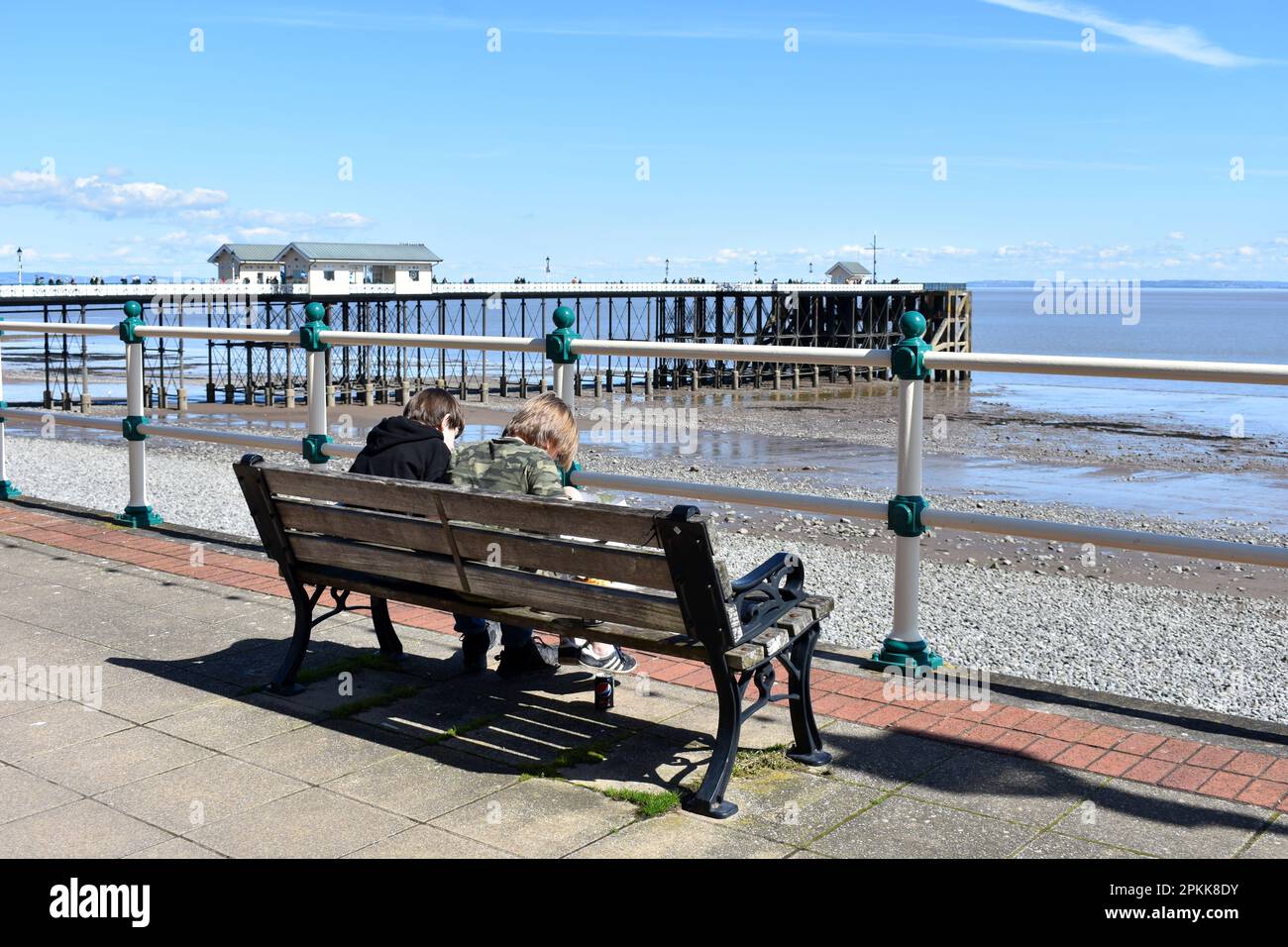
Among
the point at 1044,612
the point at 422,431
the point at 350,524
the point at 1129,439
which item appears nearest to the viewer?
the point at 350,524

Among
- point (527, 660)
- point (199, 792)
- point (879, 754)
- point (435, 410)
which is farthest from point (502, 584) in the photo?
point (879, 754)

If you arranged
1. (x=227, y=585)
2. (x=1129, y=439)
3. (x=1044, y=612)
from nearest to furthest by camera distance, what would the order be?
(x=227, y=585), (x=1044, y=612), (x=1129, y=439)

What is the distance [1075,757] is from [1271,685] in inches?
188

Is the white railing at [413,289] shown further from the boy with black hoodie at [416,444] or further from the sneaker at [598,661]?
the sneaker at [598,661]

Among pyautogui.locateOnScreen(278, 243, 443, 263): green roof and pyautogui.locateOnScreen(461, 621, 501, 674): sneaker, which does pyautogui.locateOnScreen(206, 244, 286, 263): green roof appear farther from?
pyautogui.locateOnScreen(461, 621, 501, 674): sneaker

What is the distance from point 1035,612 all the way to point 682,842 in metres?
7.42

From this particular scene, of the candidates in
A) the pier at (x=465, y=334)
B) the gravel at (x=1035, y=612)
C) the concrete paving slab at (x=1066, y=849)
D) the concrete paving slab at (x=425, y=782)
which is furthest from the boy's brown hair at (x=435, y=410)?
the pier at (x=465, y=334)

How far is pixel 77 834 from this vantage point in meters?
3.40

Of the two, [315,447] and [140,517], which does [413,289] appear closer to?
[140,517]

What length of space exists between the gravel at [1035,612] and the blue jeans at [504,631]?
232cm

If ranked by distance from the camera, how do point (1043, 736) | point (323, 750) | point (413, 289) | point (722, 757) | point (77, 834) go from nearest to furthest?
point (77, 834) → point (722, 757) → point (323, 750) → point (1043, 736) → point (413, 289)
